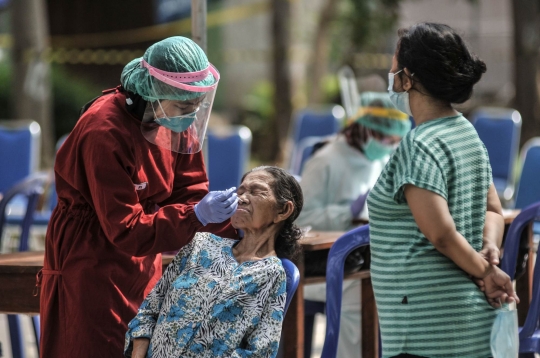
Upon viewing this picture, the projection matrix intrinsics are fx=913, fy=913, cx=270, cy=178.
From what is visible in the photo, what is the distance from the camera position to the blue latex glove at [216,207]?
2.62m

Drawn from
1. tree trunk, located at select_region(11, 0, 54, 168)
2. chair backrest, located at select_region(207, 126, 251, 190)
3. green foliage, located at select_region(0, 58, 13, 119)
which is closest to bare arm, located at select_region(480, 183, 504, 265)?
chair backrest, located at select_region(207, 126, 251, 190)

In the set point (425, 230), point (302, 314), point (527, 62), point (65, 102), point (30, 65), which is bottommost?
point (65, 102)

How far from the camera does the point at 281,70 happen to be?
11930mm

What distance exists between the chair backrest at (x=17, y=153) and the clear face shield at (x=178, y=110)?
4.17 meters

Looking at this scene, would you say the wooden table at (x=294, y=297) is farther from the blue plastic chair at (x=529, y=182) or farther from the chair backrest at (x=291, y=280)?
the blue plastic chair at (x=529, y=182)

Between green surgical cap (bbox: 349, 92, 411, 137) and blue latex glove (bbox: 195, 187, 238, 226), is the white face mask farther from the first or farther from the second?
green surgical cap (bbox: 349, 92, 411, 137)

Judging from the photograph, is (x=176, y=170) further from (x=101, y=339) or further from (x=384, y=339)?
(x=384, y=339)

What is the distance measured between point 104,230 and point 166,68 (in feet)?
1.66

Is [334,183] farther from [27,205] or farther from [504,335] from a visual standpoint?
[504,335]

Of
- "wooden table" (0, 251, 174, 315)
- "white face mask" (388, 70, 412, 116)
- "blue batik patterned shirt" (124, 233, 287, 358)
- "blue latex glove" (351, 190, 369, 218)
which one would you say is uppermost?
"white face mask" (388, 70, 412, 116)

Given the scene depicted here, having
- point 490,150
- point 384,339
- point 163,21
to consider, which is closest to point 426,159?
point 384,339

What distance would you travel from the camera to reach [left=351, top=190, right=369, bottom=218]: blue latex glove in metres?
4.23

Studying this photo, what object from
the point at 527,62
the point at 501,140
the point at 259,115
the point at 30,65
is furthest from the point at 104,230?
the point at 259,115

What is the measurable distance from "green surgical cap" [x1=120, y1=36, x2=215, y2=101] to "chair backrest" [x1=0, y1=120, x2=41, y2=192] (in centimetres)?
425
